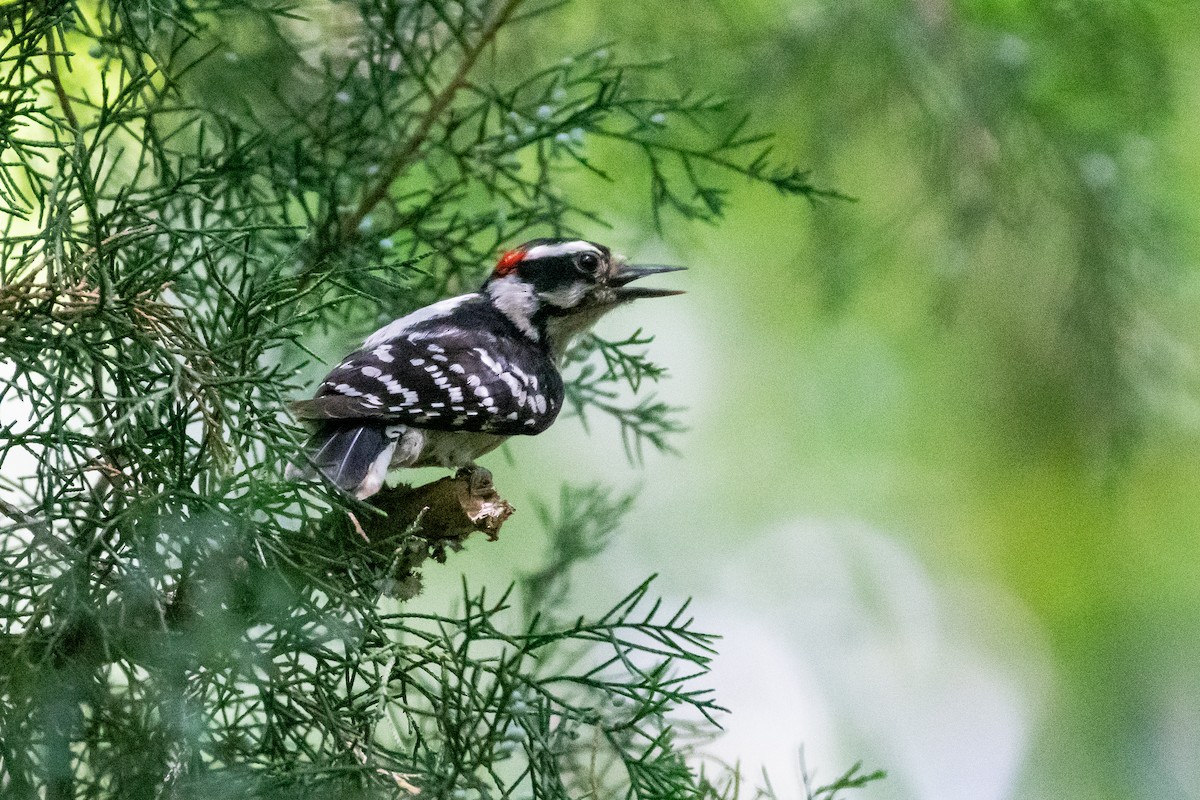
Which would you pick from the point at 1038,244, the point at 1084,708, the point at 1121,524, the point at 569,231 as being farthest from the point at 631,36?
the point at 1084,708

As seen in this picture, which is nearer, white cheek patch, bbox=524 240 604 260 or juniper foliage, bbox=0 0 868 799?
juniper foliage, bbox=0 0 868 799

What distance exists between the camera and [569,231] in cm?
200

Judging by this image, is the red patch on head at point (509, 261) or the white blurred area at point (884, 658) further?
the white blurred area at point (884, 658)

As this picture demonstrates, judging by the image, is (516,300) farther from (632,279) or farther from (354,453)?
(354,453)

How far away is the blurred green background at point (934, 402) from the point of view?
2.90 meters

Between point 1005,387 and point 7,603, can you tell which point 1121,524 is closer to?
point 1005,387

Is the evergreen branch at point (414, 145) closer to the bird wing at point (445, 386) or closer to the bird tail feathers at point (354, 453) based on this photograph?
the bird wing at point (445, 386)

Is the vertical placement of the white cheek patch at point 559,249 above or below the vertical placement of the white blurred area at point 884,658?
below

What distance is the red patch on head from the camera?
2307mm

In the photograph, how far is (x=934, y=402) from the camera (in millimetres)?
4926

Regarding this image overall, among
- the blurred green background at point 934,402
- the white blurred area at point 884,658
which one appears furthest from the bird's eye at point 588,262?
the white blurred area at point 884,658

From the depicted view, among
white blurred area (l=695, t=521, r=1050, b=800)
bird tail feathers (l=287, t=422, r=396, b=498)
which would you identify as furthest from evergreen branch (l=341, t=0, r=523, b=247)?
white blurred area (l=695, t=521, r=1050, b=800)

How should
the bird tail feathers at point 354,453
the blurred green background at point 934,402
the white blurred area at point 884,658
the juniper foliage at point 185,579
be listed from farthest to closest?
the white blurred area at point 884,658, the blurred green background at point 934,402, the bird tail feathers at point 354,453, the juniper foliage at point 185,579

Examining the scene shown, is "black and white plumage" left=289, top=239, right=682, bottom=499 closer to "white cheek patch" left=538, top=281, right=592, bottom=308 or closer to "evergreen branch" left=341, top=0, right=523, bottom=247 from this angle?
"white cheek patch" left=538, top=281, right=592, bottom=308
